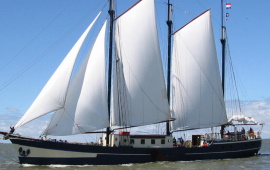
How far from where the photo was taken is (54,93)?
3753 centimetres

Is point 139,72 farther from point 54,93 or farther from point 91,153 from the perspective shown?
point 91,153

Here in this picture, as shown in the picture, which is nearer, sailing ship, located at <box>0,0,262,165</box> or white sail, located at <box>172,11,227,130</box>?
sailing ship, located at <box>0,0,262,165</box>

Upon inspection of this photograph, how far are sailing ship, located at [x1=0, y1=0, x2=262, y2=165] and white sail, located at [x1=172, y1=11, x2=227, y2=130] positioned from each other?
11cm

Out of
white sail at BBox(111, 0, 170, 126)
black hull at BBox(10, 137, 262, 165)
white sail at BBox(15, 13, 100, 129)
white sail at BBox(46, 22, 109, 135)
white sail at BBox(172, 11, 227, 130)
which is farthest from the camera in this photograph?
white sail at BBox(172, 11, 227, 130)

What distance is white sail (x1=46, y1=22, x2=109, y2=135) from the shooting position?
126 feet

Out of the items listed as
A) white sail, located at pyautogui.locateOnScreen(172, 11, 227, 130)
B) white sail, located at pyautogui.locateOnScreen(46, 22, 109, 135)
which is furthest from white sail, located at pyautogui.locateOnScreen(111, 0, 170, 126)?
white sail, located at pyautogui.locateOnScreen(172, 11, 227, 130)

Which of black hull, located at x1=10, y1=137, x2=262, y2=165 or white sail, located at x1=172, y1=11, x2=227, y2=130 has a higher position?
white sail, located at x1=172, y1=11, x2=227, y2=130

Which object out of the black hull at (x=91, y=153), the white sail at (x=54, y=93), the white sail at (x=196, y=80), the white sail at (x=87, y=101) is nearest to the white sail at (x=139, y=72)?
the white sail at (x=87, y=101)

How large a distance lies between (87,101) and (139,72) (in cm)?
686

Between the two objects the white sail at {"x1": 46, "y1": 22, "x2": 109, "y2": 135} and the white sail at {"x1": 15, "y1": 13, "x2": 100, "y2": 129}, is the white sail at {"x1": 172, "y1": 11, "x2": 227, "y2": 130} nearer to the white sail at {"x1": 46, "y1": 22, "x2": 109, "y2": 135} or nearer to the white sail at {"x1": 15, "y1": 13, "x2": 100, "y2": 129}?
the white sail at {"x1": 46, "y1": 22, "x2": 109, "y2": 135}

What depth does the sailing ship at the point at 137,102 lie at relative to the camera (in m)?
37.8

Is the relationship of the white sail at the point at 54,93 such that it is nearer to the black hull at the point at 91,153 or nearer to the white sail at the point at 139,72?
the black hull at the point at 91,153

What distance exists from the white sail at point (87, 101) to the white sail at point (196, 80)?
1068 centimetres

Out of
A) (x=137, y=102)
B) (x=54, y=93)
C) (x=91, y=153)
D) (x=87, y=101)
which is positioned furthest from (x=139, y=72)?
(x=91, y=153)
